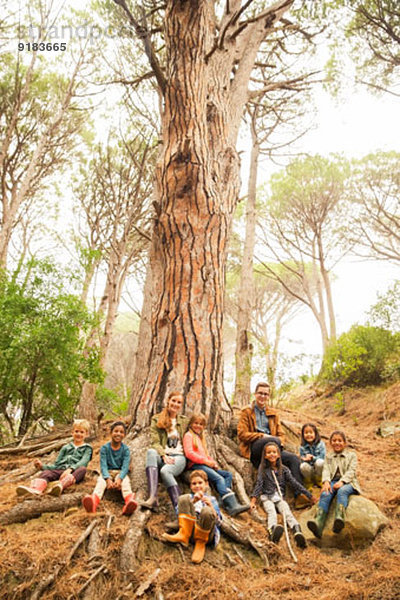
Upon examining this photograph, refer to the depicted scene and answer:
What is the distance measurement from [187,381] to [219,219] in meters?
1.76

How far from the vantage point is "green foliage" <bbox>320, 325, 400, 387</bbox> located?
8.40 m

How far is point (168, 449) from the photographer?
10.2 ft

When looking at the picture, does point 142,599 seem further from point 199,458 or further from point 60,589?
point 199,458

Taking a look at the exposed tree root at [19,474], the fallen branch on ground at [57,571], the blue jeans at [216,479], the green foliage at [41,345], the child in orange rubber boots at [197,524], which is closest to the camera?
the fallen branch on ground at [57,571]

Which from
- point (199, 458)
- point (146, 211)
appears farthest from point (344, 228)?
point (199, 458)

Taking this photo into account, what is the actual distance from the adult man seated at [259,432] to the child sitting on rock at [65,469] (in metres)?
1.45

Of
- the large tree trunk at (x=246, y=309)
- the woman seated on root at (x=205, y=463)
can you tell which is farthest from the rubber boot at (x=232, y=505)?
the large tree trunk at (x=246, y=309)

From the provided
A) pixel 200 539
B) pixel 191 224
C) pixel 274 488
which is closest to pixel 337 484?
pixel 274 488

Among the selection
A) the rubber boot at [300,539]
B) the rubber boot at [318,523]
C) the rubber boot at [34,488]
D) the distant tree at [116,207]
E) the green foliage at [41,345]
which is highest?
the distant tree at [116,207]

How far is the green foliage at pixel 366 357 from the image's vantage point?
8398 mm

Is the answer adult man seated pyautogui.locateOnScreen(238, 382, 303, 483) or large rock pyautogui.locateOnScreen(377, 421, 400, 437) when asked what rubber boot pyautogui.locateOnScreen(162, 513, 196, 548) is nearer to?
adult man seated pyautogui.locateOnScreen(238, 382, 303, 483)

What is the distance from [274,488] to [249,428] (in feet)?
1.92

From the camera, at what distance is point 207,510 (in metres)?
2.33

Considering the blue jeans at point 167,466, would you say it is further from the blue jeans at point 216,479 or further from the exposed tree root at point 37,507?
the exposed tree root at point 37,507
